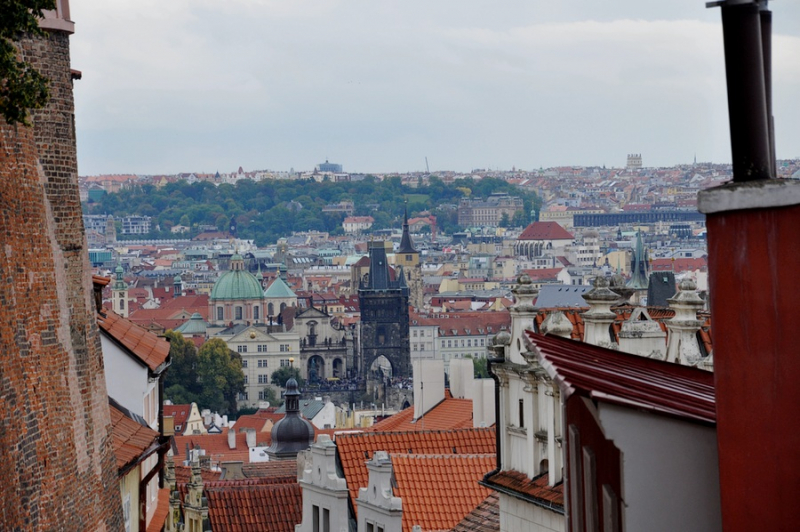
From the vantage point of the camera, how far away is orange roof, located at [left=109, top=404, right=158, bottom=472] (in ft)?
41.1

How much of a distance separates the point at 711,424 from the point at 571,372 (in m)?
0.53

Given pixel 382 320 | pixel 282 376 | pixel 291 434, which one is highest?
pixel 291 434

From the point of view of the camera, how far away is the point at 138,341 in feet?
53.4

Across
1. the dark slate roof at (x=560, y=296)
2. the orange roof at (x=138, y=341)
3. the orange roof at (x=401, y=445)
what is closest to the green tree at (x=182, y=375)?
the dark slate roof at (x=560, y=296)

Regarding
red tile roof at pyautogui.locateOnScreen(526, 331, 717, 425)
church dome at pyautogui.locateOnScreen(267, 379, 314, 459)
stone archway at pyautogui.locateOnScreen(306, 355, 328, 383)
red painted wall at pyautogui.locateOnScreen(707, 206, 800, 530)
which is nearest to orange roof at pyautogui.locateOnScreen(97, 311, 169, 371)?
red tile roof at pyautogui.locateOnScreen(526, 331, 717, 425)

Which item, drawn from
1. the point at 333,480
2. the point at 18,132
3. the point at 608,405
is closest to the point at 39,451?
the point at 18,132

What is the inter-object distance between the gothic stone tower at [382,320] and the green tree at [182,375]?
2789 centimetres

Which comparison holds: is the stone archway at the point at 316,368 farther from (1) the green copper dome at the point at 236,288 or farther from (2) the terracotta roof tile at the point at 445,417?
(2) the terracotta roof tile at the point at 445,417

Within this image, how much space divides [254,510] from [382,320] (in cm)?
14125

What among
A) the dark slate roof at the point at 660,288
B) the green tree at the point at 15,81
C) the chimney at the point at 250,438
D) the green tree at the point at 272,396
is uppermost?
the green tree at the point at 15,81

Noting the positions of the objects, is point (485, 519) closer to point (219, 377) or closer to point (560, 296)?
point (560, 296)

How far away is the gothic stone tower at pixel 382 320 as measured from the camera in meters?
162

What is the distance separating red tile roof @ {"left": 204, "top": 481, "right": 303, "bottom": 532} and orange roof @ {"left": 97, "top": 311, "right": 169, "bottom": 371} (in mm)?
5126

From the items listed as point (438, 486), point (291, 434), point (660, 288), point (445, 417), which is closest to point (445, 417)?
point (445, 417)
